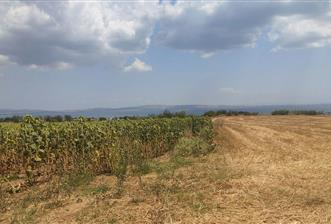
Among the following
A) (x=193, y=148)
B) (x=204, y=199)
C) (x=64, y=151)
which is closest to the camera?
(x=204, y=199)

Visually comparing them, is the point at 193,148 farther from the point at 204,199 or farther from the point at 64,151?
the point at 204,199

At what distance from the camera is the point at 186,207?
8523 mm

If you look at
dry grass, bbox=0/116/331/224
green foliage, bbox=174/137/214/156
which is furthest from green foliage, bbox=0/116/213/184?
green foliage, bbox=174/137/214/156

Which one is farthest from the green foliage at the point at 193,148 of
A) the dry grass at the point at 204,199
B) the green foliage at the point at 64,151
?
the dry grass at the point at 204,199

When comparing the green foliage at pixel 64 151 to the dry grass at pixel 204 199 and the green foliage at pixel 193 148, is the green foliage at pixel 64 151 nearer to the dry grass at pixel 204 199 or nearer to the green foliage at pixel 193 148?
the dry grass at pixel 204 199

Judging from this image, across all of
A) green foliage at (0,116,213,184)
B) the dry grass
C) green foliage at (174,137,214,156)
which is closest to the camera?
the dry grass

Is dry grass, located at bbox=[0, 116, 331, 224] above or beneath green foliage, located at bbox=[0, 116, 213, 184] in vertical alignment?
beneath

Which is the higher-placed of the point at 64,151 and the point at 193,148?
the point at 64,151

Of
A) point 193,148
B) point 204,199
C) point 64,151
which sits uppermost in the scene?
point 64,151

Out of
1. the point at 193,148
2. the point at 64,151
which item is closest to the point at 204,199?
the point at 64,151

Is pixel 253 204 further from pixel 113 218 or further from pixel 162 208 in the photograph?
pixel 113 218

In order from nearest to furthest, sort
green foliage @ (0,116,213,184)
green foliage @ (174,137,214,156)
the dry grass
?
the dry grass < green foliage @ (0,116,213,184) < green foliage @ (174,137,214,156)

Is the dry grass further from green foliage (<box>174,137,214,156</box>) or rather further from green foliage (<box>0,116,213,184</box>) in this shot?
green foliage (<box>174,137,214,156</box>)

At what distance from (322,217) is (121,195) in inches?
163
